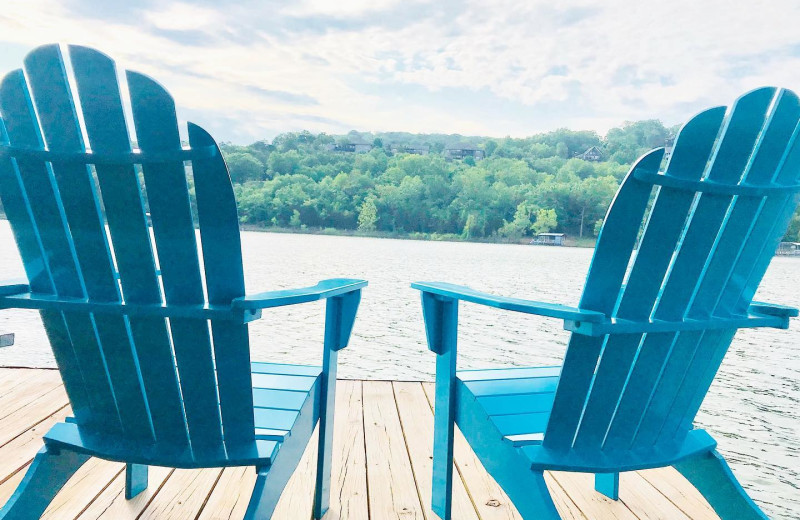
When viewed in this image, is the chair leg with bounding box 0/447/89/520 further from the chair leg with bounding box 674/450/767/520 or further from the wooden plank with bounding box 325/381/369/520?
the chair leg with bounding box 674/450/767/520

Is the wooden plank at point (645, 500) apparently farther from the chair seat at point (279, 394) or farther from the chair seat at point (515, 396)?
the chair seat at point (279, 394)

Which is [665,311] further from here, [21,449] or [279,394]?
[21,449]

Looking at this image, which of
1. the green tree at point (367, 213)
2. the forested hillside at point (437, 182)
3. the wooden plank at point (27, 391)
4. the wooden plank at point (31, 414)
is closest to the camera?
the wooden plank at point (31, 414)

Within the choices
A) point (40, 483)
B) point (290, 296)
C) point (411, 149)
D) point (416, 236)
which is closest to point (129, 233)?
point (290, 296)

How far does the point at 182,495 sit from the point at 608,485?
1.17 metres

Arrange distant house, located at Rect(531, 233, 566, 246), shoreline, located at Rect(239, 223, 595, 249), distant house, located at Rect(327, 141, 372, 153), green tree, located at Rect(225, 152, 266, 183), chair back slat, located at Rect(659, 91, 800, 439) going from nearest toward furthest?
1. chair back slat, located at Rect(659, 91, 800, 439)
2. green tree, located at Rect(225, 152, 266, 183)
3. distant house, located at Rect(327, 141, 372, 153)
4. shoreline, located at Rect(239, 223, 595, 249)
5. distant house, located at Rect(531, 233, 566, 246)

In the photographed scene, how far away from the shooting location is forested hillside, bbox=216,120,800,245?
1811 centimetres

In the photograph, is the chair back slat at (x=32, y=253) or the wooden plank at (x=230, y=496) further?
the wooden plank at (x=230, y=496)

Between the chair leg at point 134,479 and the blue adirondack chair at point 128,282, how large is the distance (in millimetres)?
352

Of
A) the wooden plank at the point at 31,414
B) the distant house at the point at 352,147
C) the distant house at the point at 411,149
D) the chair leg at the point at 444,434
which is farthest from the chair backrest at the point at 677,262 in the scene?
the distant house at the point at 411,149

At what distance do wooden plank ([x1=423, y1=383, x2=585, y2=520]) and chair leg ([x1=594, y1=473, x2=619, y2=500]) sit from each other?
103 mm

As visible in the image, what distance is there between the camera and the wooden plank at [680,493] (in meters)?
1.44

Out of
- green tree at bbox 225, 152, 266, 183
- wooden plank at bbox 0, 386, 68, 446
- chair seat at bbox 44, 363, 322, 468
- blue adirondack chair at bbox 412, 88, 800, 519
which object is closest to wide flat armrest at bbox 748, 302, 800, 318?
blue adirondack chair at bbox 412, 88, 800, 519

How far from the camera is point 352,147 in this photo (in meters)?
23.0
